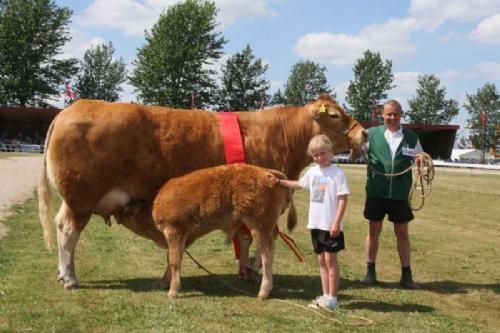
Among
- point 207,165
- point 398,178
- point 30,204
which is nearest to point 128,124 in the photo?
point 207,165

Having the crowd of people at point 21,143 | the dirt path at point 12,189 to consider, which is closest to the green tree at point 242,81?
the crowd of people at point 21,143

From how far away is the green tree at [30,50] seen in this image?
224 feet

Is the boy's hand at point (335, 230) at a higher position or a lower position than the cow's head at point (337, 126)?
lower

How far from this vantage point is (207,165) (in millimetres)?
7152

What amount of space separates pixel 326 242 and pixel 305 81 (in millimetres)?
97146

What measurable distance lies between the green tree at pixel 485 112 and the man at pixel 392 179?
86950 mm

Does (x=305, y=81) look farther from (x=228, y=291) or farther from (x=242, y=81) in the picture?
(x=228, y=291)

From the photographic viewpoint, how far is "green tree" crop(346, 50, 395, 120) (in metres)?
89.9

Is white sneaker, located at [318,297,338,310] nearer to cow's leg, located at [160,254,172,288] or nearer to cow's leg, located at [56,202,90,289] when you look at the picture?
cow's leg, located at [160,254,172,288]

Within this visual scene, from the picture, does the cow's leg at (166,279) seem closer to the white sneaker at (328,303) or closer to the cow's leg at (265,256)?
the cow's leg at (265,256)

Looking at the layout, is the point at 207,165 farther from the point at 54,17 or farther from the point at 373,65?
the point at 373,65

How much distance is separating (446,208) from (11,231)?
40.4ft

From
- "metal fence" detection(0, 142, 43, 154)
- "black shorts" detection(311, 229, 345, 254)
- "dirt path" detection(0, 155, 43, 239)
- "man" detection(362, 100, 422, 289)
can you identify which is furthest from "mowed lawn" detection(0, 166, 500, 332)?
"metal fence" detection(0, 142, 43, 154)

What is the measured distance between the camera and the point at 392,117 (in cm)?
766
